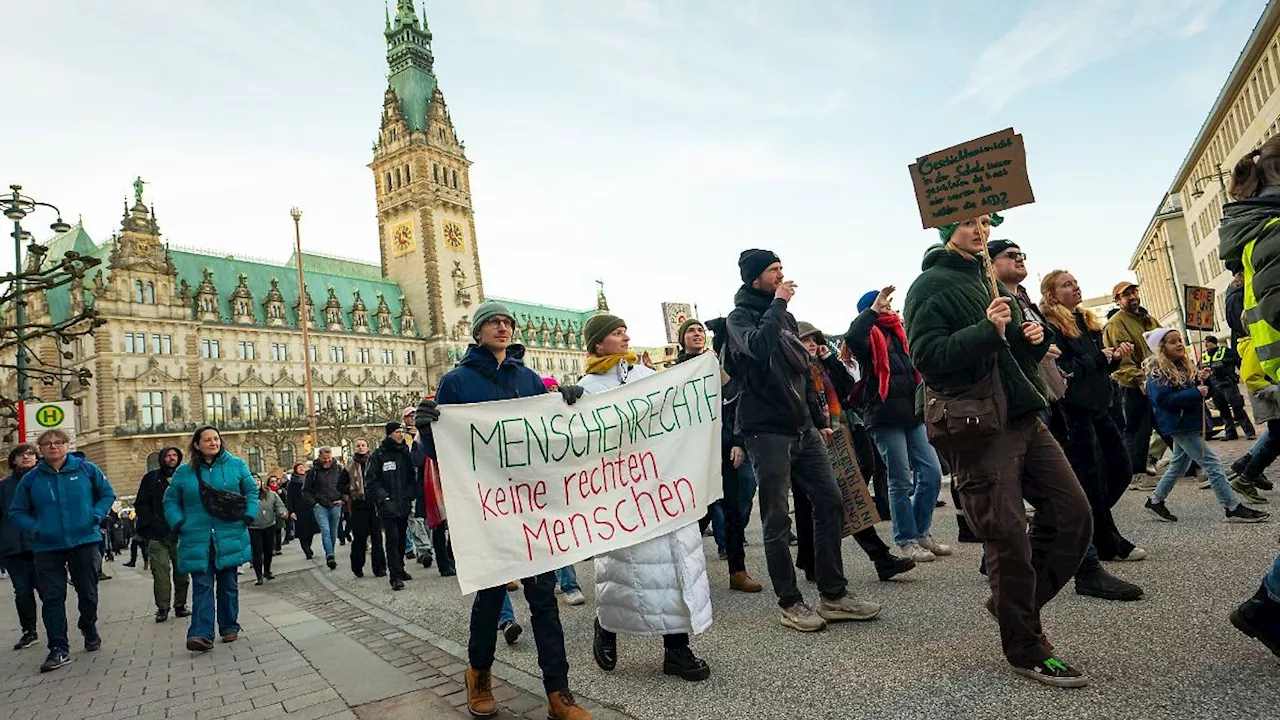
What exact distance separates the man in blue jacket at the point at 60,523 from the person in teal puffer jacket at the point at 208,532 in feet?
2.29

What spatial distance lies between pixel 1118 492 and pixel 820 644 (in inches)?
111

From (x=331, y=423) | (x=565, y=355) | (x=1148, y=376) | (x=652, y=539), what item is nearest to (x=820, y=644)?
(x=652, y=539)

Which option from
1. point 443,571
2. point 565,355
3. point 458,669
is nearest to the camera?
point 458,669

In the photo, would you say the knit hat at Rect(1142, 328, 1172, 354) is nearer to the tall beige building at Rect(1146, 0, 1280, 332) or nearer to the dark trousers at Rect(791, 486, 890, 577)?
the dark trousers at Rect(791, 486, 890, 577)

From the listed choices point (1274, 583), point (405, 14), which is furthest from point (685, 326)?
point (405, 14)

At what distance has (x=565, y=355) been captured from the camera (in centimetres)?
11231

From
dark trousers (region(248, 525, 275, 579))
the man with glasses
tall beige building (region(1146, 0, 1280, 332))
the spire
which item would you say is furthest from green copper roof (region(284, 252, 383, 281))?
the man with glasses

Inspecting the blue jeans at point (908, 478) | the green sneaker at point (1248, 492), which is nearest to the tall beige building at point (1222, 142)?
the green sneaker at point (1248, 492)

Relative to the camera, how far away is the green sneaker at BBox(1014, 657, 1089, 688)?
341cm

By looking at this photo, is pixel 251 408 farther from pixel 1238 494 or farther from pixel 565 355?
pixel 1238 494

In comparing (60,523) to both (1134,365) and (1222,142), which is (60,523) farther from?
(1222,142)

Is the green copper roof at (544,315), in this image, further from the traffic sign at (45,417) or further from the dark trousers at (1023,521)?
the dark trousers at (1023,521)

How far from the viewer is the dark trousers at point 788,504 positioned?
5074mm

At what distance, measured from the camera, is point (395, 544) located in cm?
1034
